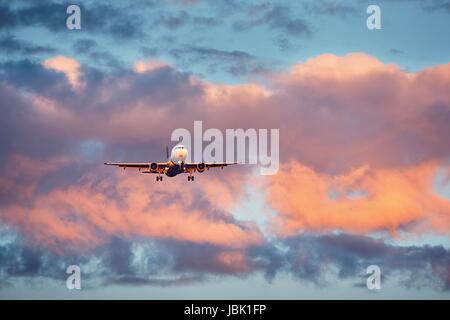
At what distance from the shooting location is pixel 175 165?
550ft

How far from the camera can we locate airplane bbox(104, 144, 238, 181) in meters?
167

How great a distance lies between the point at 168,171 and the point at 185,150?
21.8ft

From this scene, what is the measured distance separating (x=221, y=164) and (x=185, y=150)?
45.0ft

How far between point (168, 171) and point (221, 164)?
1405 cm

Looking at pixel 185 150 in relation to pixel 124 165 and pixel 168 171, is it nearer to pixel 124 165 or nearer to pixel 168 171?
pixel 168 171

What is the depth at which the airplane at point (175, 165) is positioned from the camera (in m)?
167

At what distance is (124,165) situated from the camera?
182625 mm

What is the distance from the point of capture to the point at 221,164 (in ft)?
588

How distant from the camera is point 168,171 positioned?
17112cm

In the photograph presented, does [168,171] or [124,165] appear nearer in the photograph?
[168,171]

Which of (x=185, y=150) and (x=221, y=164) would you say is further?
(x=221, y=164)

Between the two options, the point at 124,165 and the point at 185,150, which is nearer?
the point at 185,150

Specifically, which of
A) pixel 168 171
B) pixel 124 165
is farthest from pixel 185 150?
pixel 124 165
